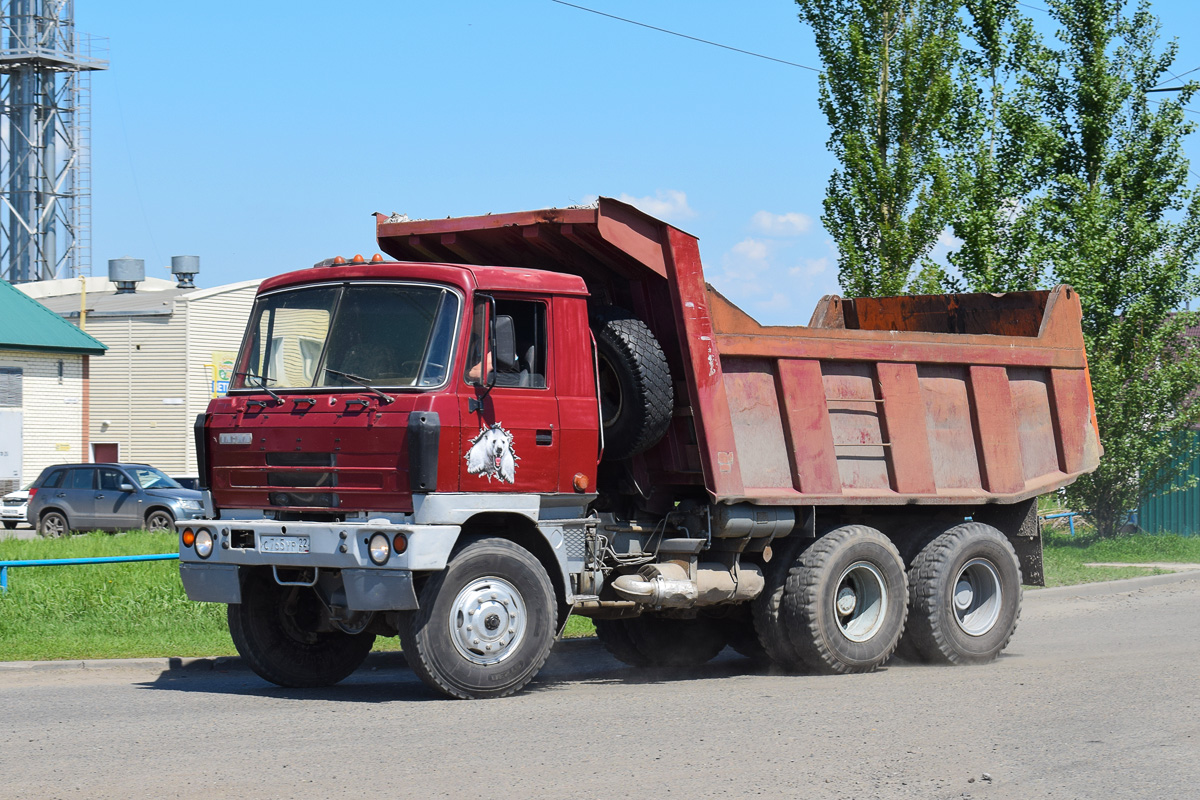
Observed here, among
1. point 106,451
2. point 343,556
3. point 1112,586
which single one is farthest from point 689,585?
point 106,451

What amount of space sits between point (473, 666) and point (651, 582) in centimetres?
163

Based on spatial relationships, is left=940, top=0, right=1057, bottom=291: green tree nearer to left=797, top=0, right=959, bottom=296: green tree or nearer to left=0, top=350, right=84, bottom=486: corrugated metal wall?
left=797, top=0, right=959, bottom=296: green tree

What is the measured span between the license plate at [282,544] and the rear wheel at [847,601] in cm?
372

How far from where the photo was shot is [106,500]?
1101 inches

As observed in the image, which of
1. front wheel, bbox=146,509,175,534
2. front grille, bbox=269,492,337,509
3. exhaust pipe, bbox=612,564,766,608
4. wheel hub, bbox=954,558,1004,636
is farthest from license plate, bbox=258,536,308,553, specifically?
front wheel, bbox=146,509,175,534

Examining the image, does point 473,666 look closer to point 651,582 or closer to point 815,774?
point 651,582

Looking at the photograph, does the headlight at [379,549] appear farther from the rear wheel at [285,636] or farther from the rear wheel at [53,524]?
the rear wheel at [53,524]

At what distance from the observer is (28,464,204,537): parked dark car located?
27547 mm

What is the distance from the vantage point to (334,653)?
33.3 ft

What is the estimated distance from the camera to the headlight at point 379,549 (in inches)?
341

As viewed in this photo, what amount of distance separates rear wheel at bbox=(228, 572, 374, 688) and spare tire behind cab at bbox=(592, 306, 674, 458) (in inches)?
91.7

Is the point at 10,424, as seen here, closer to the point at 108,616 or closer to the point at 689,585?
the point at 108,616

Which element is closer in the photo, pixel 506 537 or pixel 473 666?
pixel 473 666

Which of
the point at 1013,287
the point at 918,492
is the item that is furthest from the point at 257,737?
the point at 1013,287
